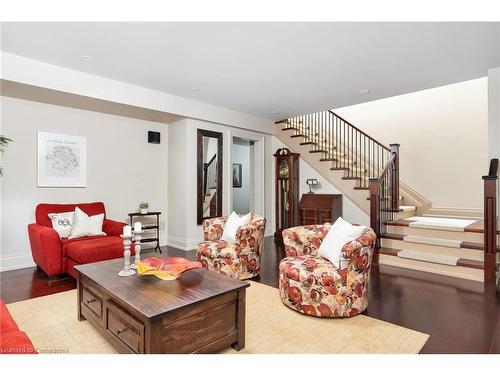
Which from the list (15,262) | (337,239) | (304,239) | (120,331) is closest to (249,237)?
(304,239)

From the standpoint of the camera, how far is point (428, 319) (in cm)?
251

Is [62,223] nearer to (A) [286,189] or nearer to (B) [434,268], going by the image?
(A) [286,189]

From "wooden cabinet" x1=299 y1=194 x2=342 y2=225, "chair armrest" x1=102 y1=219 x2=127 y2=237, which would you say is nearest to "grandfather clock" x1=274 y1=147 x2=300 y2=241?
"wooden cabinet" x1=299 y1=194 x2=342 y2=225

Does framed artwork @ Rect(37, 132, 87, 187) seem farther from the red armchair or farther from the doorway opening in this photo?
the doorway opening

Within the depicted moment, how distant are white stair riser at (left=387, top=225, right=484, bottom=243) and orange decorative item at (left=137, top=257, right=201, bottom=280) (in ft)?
12.0

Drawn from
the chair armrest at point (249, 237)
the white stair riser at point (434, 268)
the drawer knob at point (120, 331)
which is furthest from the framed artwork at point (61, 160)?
the white stair riser at point (434, 268)

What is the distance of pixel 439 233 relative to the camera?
14.2ft

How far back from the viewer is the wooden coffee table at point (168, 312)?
169cm

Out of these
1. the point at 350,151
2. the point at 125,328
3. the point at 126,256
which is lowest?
the point at 125,328

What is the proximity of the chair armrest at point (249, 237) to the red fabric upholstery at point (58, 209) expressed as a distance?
89.9 inches

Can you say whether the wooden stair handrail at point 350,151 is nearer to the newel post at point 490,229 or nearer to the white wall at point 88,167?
the newel post at point 490,229

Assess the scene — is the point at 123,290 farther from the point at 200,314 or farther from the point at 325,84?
the point at 325,84

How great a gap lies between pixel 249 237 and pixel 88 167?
2.91 meters
